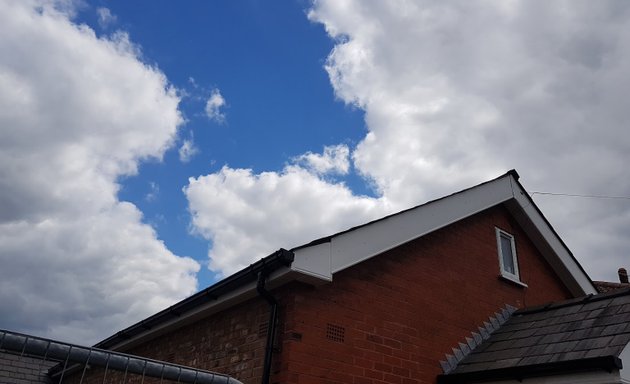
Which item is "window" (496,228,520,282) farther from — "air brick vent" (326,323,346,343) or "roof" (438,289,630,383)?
"air brick vent" (326,323,346,343)

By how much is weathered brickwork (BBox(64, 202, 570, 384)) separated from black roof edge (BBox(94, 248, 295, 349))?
37 cm

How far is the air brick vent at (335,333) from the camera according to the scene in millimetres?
6793

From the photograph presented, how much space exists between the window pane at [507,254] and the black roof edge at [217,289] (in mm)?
5880

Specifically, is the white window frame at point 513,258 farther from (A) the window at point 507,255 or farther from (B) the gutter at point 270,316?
(B) the gutter at point 270,316

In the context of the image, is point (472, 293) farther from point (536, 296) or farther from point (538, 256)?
point (538, 256)

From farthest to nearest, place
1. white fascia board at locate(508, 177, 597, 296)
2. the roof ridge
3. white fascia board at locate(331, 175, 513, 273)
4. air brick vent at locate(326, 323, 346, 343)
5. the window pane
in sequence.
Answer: white fascia board at locate(508, 177, 597, 296) < the window pane < the roof ridge < white fascia board at locate(331, 175, 513, 273) < air brick vent at locate(326, 323, 346, 343)

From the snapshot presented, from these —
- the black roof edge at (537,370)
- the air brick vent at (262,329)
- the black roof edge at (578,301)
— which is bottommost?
the black roof edge at (537,370)

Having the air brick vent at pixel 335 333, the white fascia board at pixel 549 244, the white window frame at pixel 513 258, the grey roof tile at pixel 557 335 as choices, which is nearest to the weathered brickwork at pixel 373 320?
the air brick vent at pixel 335 333

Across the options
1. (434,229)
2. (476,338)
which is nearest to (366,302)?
(434,229)

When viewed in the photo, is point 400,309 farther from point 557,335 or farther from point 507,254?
point 507,254

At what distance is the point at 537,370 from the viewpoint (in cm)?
663

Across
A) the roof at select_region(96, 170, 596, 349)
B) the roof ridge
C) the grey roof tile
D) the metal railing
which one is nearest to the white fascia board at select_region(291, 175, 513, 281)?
the roof at select_region(96, 170, 596, 349)

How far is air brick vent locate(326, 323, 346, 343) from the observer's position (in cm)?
679

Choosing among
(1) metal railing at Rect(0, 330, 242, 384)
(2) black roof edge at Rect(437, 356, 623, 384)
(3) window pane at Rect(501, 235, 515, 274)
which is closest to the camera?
(1) metal railing at Rect(0, 330, 242, 384)
